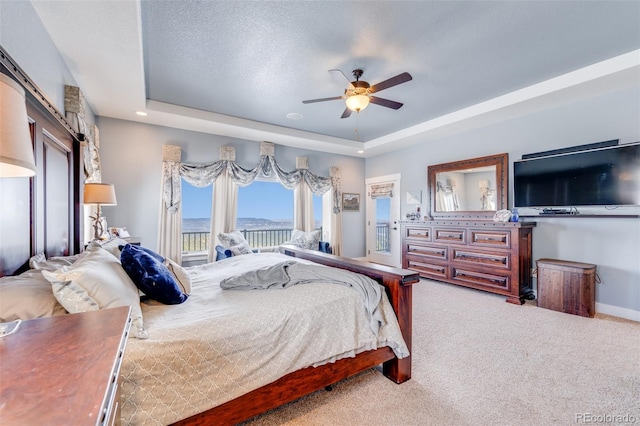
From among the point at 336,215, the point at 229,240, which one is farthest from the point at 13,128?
the point at 336,215

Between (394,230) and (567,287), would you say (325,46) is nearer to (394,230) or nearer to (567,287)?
(567,287)

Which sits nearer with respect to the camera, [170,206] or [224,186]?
[170,206]

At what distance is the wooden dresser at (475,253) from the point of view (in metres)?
3.87

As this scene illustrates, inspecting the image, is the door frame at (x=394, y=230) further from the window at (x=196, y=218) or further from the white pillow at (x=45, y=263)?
the white pillow at (x=45, y=263)

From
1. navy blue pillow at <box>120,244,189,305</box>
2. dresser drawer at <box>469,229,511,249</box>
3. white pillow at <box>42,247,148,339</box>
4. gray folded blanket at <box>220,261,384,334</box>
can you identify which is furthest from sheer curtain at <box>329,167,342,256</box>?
white pillow at <box>42,247,148,339</box>

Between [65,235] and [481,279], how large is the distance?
16.3 feet

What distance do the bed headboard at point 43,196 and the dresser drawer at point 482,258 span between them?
4864mm

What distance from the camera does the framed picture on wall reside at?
6605 mm

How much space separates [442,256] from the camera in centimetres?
477

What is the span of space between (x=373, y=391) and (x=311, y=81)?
3.20 meters

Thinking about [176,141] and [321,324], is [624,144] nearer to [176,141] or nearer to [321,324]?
[321,324]

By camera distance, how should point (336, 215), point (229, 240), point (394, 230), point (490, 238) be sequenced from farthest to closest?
point (336, 215)
point (394, 230)
point (229, 240)
point (490, 238)

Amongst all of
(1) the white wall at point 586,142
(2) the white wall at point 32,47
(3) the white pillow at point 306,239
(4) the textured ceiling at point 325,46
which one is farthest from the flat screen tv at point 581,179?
(2) the white wall at point 32,47

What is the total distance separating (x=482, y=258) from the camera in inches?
167
